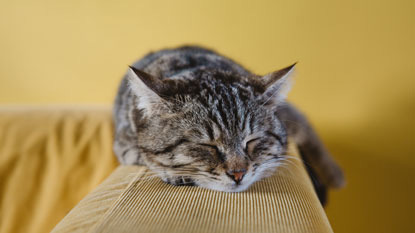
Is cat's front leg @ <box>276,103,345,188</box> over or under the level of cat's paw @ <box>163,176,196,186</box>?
under

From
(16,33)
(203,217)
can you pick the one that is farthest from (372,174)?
(16,33)

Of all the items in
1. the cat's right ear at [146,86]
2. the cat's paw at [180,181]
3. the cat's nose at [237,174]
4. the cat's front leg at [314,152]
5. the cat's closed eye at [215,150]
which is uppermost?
the cat's right ear at [146,86]

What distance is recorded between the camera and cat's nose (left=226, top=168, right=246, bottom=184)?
80 centimetres

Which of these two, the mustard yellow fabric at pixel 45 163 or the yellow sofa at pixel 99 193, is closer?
the yellow sofa at pixel 99 193

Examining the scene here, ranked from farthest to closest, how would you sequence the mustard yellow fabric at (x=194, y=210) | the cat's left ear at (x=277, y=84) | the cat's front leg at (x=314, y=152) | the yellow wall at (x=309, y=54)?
the yellow wall at (x=309, y=54), the cat's front leg at (x=314, y=152), the cat's left ear at (x=277, y=84), the mustard yellow fabric at (x=194, y=210)

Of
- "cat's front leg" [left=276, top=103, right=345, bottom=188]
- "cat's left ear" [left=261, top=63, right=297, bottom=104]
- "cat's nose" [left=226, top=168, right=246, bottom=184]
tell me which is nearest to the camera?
"cat's nose" [left=226, top=168, right=246, bottom=184]

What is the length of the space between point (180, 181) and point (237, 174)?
15 centimetres

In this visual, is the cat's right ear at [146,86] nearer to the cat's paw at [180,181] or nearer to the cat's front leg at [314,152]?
the cat's paw at [180,181]

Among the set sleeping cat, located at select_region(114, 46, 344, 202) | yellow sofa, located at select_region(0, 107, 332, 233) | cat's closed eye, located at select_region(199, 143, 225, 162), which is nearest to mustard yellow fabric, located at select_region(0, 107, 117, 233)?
yellow sofa, located at select_region(0, 107, 332, 233)

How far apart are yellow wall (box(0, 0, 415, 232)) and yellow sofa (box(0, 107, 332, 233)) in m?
0.50

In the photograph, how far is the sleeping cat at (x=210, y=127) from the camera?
0.83 m

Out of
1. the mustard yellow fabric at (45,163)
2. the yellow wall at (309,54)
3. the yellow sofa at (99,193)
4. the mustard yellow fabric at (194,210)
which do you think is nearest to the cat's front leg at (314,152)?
the yellow sofa at (99,193)

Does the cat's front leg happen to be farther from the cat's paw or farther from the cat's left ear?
the cat's paw

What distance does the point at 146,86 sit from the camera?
0.83 meters
